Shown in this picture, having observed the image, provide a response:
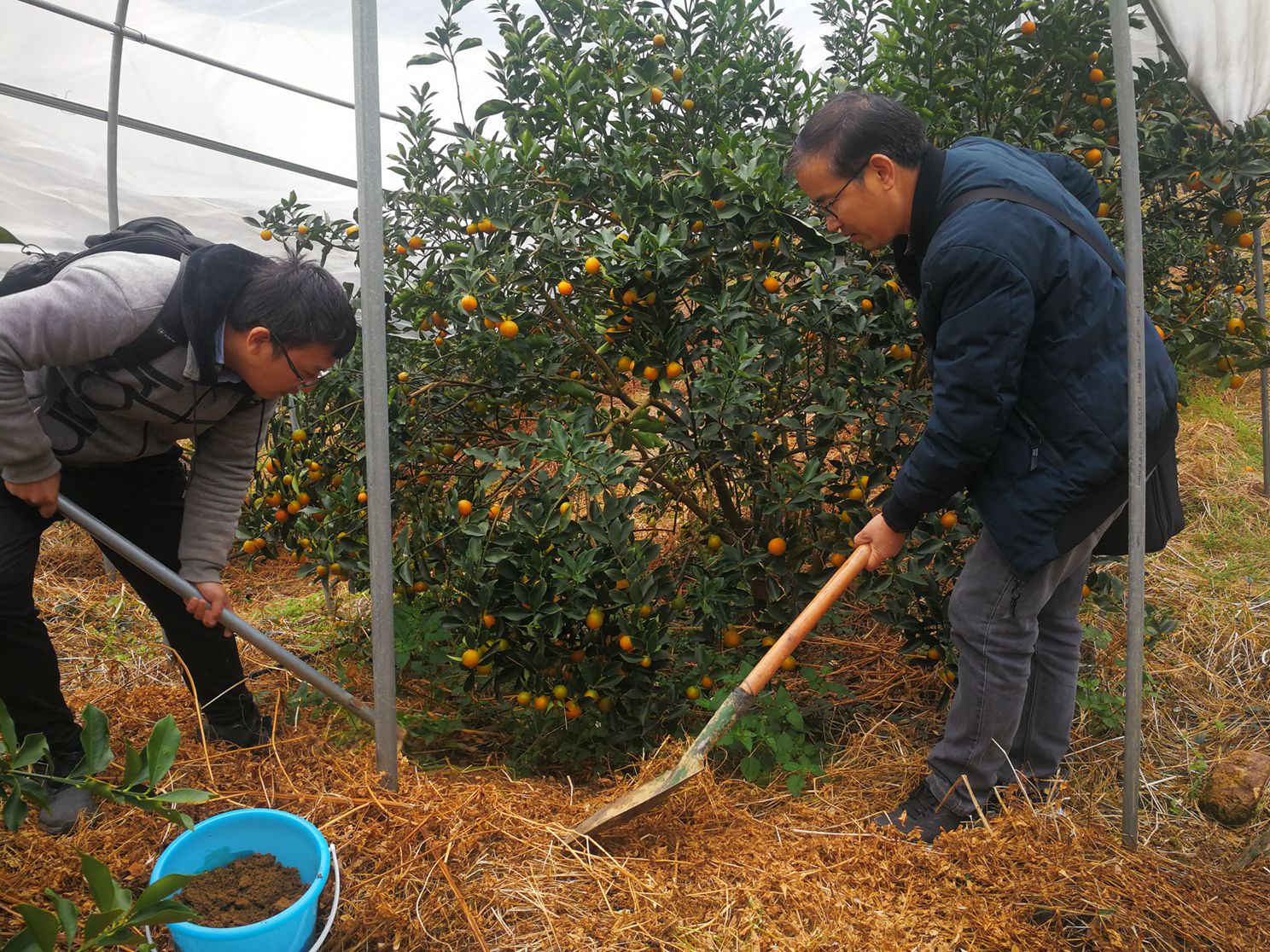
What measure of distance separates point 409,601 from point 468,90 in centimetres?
305

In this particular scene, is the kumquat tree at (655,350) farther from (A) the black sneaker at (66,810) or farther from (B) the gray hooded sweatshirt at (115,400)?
(A) the black sneaker at (66,810)

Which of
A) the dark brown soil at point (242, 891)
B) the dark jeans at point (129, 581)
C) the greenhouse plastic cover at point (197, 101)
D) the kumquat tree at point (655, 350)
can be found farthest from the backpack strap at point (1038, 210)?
the greenhouse plastic cover at point (197, 101)

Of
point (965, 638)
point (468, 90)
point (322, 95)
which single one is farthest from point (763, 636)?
point (322, 95)

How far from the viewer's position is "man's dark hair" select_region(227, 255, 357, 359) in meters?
1.87

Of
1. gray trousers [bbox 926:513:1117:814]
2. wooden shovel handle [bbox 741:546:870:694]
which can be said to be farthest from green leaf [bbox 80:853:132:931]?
gray trousers [bbox 926:513:1117:814]

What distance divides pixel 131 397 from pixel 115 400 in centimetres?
3

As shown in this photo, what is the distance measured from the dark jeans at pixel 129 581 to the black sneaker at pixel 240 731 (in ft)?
0.06

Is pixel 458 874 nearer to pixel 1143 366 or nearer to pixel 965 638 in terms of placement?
pixel 965 638

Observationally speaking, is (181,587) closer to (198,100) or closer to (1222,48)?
(1222,48)

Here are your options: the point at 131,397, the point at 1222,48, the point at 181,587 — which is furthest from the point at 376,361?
the point at 1222,48

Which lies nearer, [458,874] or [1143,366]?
[1143,366]

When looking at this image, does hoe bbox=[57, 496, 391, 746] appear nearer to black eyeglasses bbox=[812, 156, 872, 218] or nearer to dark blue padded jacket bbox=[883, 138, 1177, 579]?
dark blue padded jacket bbox=[883, 138, 1177, 579]

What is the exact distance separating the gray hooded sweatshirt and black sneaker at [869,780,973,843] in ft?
5.63

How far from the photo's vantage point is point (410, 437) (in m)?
2.70
